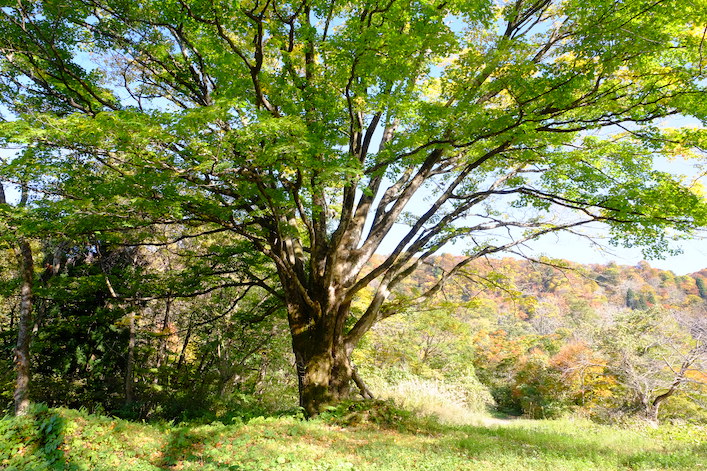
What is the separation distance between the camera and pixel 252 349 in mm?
9625

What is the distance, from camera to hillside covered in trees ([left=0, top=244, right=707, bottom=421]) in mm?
8305

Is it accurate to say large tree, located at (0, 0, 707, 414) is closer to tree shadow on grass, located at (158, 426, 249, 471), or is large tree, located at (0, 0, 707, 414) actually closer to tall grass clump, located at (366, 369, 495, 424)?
tree shadow on grass, located at (158, 426, 249, 471)

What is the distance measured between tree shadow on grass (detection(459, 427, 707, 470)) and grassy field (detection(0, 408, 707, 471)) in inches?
0.5

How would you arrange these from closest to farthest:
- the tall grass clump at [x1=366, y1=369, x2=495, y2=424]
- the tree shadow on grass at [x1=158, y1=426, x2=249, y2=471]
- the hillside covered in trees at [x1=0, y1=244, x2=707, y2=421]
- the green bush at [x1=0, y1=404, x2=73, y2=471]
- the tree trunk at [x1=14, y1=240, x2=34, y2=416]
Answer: the green bush at [x1=0, y1=404, x2=73, y2=471] → the tree shadow on grass at [x1=158, y1=426, x2=249, y2=471] → the tree trunk at [x1=14, y1=240, x2=34, y2=416] → the hillside covered in trees at [x1=0, y1=244, x2=707, y2=421] → the tall grass clump at [x1=366, y1=369, x2=495, y2=424]

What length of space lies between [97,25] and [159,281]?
4900 mm

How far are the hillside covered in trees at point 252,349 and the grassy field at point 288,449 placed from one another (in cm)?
220

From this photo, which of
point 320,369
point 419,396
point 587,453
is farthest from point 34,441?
point 419,396

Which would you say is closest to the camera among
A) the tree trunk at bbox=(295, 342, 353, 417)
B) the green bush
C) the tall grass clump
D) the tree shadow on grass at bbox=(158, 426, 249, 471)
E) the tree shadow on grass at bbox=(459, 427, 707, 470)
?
the green bush

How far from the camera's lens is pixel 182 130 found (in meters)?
4.14

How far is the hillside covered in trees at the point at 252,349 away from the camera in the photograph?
8305 millimetres

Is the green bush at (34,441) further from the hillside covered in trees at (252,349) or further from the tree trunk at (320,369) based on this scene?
the tree trunk at (320,369)

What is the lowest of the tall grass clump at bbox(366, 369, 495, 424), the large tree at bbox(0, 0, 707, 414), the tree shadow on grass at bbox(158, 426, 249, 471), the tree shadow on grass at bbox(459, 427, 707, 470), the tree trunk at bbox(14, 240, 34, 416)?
the tall grass clump at bbox(366, 369, 495, 424)

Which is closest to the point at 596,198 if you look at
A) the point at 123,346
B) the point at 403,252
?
the point at 403,252

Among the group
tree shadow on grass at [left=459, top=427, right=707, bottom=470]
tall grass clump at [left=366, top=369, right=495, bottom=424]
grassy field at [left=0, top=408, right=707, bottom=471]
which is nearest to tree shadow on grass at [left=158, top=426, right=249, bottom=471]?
grassy field at [left=0, top=408, right=707, bottom=471]
